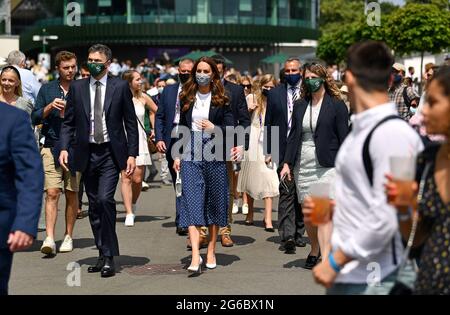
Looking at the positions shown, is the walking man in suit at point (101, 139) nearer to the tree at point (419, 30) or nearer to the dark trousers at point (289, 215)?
the dark trousers at point (289, 215)

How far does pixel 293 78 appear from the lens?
33.7 ft

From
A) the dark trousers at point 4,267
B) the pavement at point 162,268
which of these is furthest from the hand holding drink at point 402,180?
the pavement at point 162,268

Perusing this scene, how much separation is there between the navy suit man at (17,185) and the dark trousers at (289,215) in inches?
196

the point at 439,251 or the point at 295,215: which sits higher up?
the point at 439,251

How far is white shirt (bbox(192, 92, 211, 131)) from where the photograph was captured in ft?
29.1

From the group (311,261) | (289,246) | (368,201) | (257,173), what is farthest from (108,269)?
(368,201)

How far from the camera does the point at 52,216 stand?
984 centimetres

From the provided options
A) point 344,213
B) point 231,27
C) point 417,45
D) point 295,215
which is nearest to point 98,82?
point 295,215

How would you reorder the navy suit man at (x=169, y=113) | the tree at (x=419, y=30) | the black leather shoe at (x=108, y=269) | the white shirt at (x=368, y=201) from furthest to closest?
1. the tree at (x=419, y=30)
2. the navy suit man at (x=169, y=113)
3. the black leather shoe at (x=108, y=269)
4. the white shirt at (x=368, y=201)

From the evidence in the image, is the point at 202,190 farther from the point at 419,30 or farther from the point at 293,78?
the point at 419,30

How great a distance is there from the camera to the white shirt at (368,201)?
3.91 meters

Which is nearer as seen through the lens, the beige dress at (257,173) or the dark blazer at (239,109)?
the dark blazer at (239,109)

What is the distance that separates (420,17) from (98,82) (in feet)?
125

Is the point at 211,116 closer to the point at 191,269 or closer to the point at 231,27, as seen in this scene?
the point at 191,269
